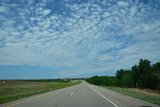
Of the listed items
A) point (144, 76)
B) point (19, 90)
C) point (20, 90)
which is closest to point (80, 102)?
point (20, 90)

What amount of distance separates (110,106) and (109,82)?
97954mm

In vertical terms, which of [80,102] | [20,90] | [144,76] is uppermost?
[144,76]

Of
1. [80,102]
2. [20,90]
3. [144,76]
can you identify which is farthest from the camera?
[144,76]

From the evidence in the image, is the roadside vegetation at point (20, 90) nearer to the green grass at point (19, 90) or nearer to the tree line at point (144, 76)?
the green grass at point (19, 90)

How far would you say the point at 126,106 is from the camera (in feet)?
46.4

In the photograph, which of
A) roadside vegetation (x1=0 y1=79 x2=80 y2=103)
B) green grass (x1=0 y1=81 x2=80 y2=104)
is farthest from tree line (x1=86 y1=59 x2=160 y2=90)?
green grass (x1=0 y1=81 x2=80 y2=104)

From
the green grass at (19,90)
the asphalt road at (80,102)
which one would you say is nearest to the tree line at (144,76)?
the green grass at (19,90)

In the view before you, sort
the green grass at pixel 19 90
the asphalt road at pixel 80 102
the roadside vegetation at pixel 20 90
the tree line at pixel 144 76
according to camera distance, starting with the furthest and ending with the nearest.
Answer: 1. the tree line at pixel 144 76
2. the roadside vegetation at pixel 20 90
3. the green grass at pixel 19 90
4. the asphalt road at pixel 80 102

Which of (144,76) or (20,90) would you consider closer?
(20,90)

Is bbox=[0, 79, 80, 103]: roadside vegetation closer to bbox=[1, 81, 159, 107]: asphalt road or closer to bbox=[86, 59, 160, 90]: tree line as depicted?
bbox=[1, 81, 159, 107]: asphalt road

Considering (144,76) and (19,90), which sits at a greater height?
(144,76)

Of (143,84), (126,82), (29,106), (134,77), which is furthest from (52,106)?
(126,82)

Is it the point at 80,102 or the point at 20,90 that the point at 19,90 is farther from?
the point at 80,102

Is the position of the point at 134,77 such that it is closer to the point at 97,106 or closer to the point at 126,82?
the point at 126,82
